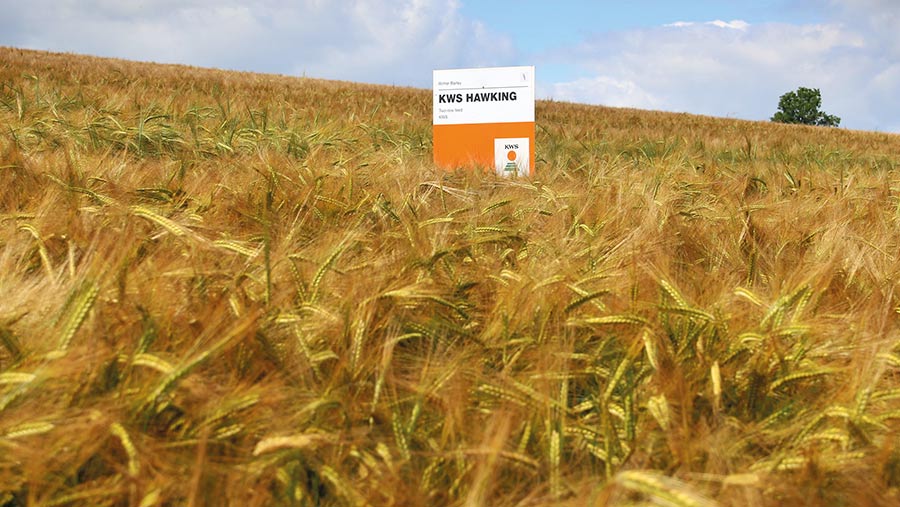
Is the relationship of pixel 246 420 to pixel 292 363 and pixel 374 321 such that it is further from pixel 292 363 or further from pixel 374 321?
pixel 374 321

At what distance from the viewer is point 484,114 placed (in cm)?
423

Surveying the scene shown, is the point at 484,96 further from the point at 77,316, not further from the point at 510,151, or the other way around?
the point at 77,316

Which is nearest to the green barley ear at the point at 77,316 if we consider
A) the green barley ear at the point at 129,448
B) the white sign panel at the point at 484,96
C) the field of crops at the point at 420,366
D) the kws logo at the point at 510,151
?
the field of crops at the point at 420,366

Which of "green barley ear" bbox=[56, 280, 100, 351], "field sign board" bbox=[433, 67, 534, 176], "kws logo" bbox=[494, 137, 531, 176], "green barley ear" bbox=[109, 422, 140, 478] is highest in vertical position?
"field sign board" bbox=[433, 67, 534, 176]

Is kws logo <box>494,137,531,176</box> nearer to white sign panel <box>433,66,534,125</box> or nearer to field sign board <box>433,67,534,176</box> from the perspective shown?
field sign board <box>433,67,534,176</box>

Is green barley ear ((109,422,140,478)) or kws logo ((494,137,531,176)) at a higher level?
kws logo ((494,137,531,176))

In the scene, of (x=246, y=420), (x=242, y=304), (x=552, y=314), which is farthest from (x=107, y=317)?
(x=552, y=314)

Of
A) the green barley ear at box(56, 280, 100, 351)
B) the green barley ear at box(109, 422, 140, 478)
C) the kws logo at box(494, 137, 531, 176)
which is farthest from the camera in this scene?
the kws logo at box(494, 137, 531, 176)

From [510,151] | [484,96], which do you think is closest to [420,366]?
[510,151]

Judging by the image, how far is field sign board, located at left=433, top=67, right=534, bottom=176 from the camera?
4.17 meters

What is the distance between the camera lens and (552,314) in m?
1.12

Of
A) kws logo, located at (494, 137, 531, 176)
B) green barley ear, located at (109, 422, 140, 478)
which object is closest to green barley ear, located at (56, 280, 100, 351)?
green barley ear, located at (109, 422, 140, 478)

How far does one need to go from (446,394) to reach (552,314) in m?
0.33

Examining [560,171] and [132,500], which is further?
[560,171]
